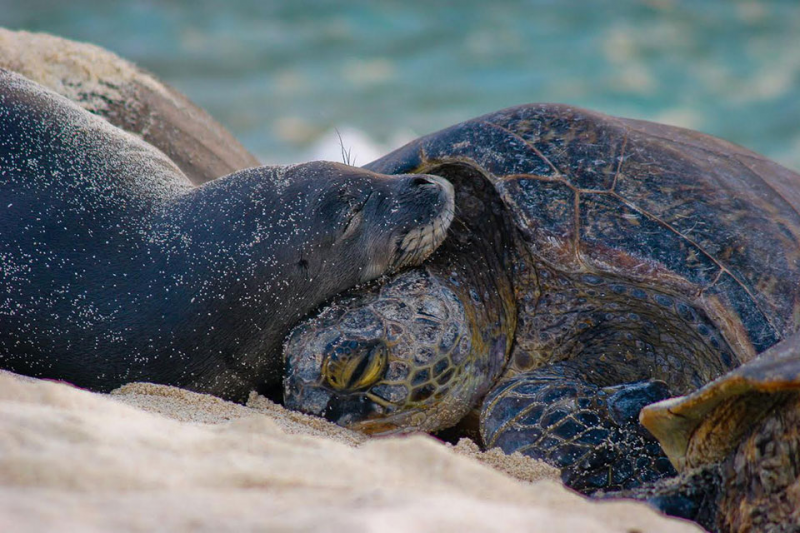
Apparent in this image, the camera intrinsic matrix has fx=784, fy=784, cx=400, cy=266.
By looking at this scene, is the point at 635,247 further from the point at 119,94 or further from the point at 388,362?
the point at 119,94

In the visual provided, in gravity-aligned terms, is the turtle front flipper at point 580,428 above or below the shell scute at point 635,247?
below

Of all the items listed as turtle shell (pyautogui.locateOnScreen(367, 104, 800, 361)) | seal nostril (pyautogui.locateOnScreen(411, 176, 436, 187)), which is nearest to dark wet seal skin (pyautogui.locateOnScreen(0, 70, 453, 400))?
seal nostril (pyautogui.locateOnScreen(411, 176, 436, 187))

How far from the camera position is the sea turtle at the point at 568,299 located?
2061mm

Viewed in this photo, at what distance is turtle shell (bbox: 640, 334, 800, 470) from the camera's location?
1.39 m

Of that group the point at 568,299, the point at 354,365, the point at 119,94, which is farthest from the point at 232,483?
the point at 119,94

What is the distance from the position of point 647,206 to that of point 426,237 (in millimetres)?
652

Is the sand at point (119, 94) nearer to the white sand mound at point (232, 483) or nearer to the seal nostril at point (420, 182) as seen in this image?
the seal nostril at point (420, 182)

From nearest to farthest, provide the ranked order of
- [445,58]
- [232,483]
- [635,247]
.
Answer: [232,483] < [635,247] < [445,58]

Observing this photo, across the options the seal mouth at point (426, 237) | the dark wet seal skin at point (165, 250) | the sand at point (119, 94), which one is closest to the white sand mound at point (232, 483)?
the dark wet seal skin at point (165, 250)

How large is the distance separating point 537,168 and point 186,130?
1860 millimetres

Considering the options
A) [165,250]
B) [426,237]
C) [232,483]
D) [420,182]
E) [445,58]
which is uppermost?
[445,58]

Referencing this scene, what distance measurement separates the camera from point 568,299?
2.36 m

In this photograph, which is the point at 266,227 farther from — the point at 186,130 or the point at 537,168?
the point at 186,130

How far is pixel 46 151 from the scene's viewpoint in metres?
2.18
